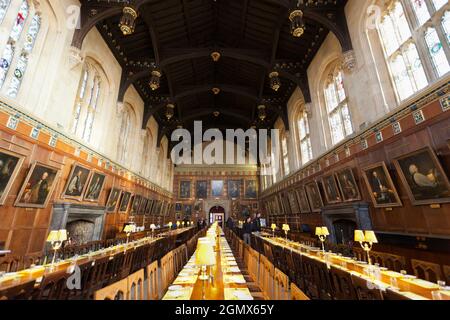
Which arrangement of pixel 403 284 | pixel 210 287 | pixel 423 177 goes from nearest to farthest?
1. pixel 210 287
2. pixel 403 284
3. pixel 423 177

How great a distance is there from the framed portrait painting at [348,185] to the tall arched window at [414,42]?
8.17 ft

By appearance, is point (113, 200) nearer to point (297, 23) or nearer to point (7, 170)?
point (7, 170)

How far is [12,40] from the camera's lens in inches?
196

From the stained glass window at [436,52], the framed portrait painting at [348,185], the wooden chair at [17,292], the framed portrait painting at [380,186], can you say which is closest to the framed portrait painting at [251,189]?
the framed portrait painting at [348,185]

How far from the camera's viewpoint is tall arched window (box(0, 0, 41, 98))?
15.7ft

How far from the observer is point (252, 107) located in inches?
615

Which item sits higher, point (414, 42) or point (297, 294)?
point (414, 42)

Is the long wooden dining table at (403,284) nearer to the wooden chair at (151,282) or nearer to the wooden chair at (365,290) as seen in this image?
the wooden chair at (365,290)

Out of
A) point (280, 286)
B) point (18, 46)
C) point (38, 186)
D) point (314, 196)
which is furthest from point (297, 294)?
point (314, 196)

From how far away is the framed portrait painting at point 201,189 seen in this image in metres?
20.8

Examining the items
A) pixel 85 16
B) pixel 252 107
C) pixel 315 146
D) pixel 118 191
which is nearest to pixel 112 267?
pixel 118 191

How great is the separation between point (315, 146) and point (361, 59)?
12.6ft

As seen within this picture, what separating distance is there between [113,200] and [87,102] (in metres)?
4.22

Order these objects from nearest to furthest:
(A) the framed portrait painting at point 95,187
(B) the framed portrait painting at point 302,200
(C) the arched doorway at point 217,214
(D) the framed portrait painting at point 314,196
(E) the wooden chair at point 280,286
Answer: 1. (E) the wooden chair at point 280,286
2. (A) the framed portrait painting at point 95,187
3. (D) the framed portrait painting at point 314,196
4. (B) the framed portrait painting at point 302,200
5. (C) the arched doorway at point 217,214
